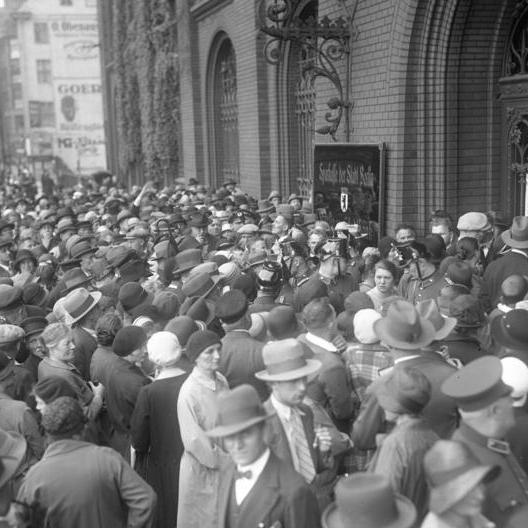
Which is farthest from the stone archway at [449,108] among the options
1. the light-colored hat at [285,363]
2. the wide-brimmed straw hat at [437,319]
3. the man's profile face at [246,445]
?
the man's profile face at [246,445]

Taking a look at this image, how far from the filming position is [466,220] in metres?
8.26

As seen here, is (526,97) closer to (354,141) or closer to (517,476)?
(354,141)

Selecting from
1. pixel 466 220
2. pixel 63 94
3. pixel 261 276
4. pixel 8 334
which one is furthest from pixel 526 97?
pixel 63 94

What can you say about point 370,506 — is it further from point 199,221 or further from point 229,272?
point 199,221

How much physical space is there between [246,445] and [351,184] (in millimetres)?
7668

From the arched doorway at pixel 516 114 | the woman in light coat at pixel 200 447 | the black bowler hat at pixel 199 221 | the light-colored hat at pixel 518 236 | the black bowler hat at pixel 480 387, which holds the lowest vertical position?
the woman in light coat at pixel 200 447

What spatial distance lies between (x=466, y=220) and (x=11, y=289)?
423 cm

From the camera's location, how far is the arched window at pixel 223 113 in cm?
1861

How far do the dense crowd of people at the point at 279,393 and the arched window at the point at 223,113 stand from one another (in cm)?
1022

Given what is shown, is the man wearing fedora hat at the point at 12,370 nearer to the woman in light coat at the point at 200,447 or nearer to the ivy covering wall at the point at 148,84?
the woman in light coat at the point at 200,447

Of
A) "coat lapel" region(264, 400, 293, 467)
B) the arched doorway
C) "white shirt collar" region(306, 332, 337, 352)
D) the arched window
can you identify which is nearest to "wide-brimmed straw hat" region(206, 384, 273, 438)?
"coat lapel" region(264, 400, 293, 467)

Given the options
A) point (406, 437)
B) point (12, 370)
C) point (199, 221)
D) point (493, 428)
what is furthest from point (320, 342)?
point (199, 221)

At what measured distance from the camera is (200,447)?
494 cm

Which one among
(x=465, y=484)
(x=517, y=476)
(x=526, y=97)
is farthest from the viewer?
(x=526, y=97)
